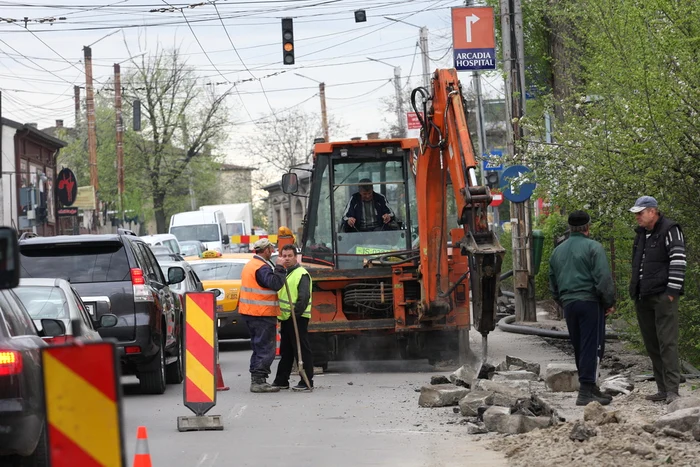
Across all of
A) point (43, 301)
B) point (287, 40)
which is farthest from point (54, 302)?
point (287, 40)

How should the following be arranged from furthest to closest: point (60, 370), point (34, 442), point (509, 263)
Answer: point (509, 263), point (34, 442), point (60, 370)

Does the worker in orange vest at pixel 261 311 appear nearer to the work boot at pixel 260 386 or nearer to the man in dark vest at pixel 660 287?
the work boot at pixel 260 386

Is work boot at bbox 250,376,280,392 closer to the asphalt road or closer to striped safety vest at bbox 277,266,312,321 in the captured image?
the asphalt road

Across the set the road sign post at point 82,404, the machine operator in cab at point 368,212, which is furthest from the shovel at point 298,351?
the road sign post at point 82,404

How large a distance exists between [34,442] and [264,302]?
721 centimetres

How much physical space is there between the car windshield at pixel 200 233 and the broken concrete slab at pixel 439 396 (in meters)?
39.5

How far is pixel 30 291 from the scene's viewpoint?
11.7 meters

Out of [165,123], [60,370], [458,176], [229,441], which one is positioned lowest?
[229,441]

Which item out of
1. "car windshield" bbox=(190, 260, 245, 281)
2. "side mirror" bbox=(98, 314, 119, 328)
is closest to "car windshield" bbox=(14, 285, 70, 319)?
"side mirror" bbox=(98, 314, 119, 328)

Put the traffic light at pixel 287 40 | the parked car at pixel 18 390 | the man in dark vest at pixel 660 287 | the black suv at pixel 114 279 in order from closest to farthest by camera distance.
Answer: the parked car at pixel 18 390 < the man in dark vest at pixel 660 287 < the black suv at pixel 114 279 < the traffic light at pixel 287 40

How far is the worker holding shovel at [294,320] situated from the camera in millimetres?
14938

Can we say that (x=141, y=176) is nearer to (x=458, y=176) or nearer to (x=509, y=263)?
(x=509, y=263)

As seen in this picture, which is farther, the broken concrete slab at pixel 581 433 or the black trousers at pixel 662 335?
the black trousers at pixel 662 335

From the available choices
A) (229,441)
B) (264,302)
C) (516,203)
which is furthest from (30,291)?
(516,203)
